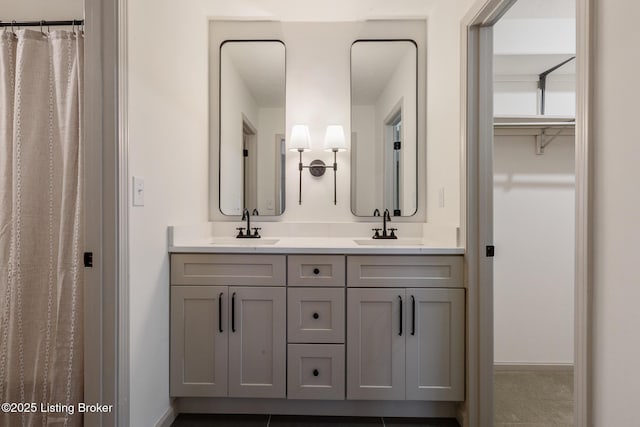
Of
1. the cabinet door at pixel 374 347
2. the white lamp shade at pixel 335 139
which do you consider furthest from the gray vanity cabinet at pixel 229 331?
the white lamp shade at pixel 335 139

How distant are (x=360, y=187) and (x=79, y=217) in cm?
162

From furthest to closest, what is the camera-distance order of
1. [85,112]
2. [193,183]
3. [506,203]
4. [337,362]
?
[506,203] < [193,183] < [337,362] < [85,112]

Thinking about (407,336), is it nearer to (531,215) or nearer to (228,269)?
(228,269)

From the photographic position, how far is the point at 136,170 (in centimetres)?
141

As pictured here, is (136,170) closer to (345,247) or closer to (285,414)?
(345,247)

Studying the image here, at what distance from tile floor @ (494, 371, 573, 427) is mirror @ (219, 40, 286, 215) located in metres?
1.82

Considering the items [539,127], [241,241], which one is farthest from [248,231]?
[539,127]

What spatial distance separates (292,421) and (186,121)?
1.77m

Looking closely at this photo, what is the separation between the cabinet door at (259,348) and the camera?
173cm

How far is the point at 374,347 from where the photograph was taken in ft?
5.65

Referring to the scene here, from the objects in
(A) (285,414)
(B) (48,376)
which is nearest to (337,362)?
(A) (285,414)

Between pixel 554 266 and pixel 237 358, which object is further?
pixel 554 266

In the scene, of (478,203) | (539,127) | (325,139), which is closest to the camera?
(478,203)

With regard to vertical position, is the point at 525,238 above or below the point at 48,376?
above
